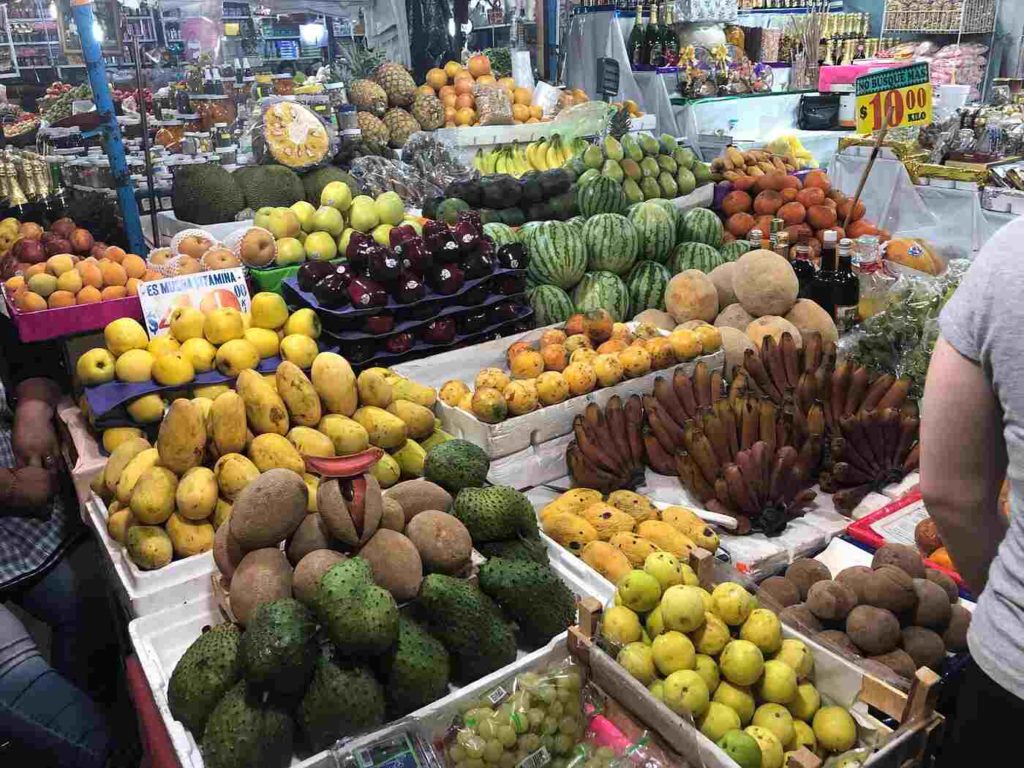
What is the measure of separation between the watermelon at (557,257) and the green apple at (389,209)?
0.59 metres

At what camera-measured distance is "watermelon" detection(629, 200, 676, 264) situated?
11.9 feet

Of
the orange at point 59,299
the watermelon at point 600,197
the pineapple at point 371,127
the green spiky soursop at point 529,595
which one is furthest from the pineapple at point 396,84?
the green spiky soursop at point 529,595

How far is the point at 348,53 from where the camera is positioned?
5.84 metres

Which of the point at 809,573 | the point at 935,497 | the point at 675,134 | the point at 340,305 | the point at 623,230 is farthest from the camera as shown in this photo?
the point at 675,134

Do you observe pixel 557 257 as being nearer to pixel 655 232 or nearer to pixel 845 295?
pixel 655 232

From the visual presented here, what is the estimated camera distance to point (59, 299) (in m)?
2.65

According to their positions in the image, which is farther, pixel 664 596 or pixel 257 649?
pixel 664 596

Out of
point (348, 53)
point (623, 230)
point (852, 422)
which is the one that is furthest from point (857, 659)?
point (348, 53)

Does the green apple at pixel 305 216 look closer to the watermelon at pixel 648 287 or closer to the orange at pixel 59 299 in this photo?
the orange at pixel 59 299

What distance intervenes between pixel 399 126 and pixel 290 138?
1.21 m

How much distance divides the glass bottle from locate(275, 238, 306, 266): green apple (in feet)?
16.8

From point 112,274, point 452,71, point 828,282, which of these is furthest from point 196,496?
point 452,71

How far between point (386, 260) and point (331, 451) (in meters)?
0.91

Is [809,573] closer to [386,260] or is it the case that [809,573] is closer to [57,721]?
[386,260]
